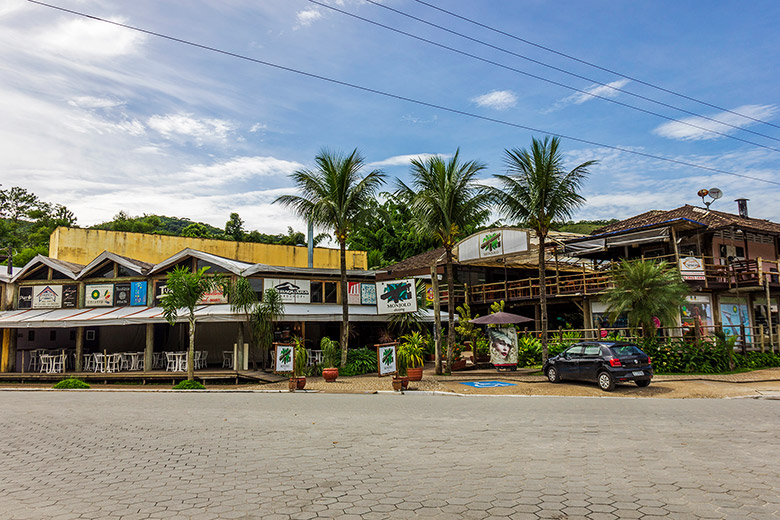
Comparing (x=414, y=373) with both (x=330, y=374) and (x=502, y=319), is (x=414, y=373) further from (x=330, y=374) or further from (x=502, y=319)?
(x=502, y=319)

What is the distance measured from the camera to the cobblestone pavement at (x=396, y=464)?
5.21m

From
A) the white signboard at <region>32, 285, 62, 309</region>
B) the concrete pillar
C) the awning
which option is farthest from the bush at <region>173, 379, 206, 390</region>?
the white signboard at <region>32, 285, 62, 309</region>

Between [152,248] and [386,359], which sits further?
[152,248]

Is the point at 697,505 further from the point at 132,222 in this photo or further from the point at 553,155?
the point at 132,222

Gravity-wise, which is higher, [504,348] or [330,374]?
[504,348]

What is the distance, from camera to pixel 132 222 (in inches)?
2451

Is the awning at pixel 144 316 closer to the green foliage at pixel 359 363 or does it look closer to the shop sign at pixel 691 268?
the green foliage at pixel 359 363

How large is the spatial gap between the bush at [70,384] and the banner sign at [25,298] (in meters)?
7.61

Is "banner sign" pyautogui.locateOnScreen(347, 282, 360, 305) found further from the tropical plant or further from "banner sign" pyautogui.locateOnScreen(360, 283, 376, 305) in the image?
the tropical plant

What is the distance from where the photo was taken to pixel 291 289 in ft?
80.5

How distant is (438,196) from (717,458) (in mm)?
14534

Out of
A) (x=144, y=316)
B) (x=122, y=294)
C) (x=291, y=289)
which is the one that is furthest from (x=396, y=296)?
(x=122, y=294)

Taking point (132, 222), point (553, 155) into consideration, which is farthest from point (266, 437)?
point (132, 222)

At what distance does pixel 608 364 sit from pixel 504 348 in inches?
222
